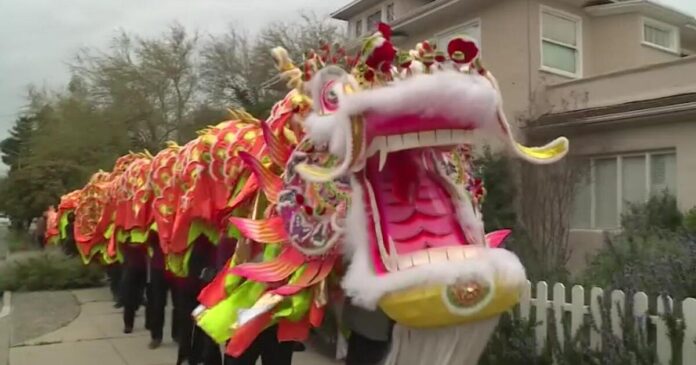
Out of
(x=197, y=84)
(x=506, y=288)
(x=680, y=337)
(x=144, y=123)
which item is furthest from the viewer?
(x=197, y=84)

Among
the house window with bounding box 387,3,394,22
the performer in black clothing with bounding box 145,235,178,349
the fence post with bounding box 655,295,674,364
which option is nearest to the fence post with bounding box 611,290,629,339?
the fence post with bounding box 655,295,674,364

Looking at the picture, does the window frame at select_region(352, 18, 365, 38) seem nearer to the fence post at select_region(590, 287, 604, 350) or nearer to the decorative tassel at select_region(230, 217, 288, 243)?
the fence post at select_region(590, 287, 604, 350)

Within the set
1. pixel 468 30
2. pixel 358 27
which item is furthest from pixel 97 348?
pixel 358 27

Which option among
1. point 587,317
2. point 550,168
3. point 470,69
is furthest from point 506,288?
point 550,168

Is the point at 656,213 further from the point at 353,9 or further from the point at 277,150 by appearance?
the point at 353,9

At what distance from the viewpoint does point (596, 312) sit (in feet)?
15.9

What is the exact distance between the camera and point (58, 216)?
43.6 feet

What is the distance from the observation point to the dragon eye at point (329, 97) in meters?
2.82

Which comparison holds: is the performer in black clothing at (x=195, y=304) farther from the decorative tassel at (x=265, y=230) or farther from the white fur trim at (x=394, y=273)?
the white fur trim at (x=394, y=273)

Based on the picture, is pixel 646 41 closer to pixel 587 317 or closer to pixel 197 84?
pixel 587 317

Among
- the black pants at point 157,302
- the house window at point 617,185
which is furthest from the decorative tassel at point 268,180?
the house window at point 617,185

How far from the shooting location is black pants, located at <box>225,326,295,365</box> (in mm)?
3863

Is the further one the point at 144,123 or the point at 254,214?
the point at 144,123

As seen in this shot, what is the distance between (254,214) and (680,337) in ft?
7.79
